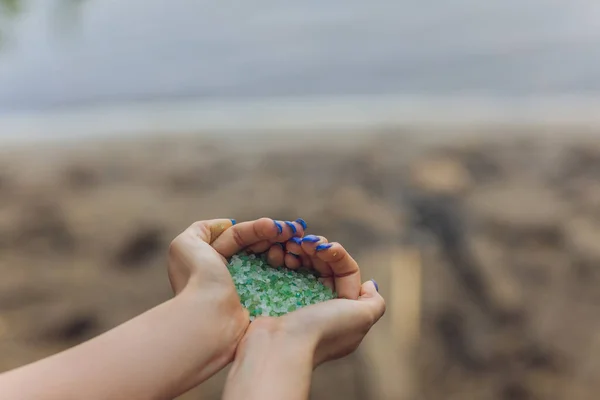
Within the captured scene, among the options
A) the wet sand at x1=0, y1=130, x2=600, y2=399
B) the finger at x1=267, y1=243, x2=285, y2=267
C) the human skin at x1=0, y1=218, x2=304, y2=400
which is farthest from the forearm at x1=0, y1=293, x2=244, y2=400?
the wet sand at x1=0, y1=130, x2=600, y2=399

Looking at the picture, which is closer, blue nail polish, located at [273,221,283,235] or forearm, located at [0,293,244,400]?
forearm, located at [0,293,244,400]

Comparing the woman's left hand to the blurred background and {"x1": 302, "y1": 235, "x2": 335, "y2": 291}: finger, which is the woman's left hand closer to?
{"x1": 302, "y1": 235, "x2": 335, "y2": 291}: finger

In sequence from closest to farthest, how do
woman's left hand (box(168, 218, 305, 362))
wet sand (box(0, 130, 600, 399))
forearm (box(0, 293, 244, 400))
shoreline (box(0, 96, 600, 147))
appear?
forearm (box(0, 293, 244, 400)) < woman's left hand (box(168, 218, 305, 362)) < wet sand (box(0, 130, 600, 399)) < shoreline (box(0, 96, 600, 147))

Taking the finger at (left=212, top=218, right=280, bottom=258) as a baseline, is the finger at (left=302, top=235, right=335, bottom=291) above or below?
below

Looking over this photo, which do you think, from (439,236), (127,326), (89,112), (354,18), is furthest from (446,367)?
(89,112)

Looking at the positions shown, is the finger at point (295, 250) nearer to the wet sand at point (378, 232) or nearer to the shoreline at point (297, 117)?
the wet sand at point (378, 232)

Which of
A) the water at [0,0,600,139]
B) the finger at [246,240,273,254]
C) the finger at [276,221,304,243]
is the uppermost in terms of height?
the water at [0,0,600,139]

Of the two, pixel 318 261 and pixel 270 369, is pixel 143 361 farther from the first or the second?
pixel 318 261
